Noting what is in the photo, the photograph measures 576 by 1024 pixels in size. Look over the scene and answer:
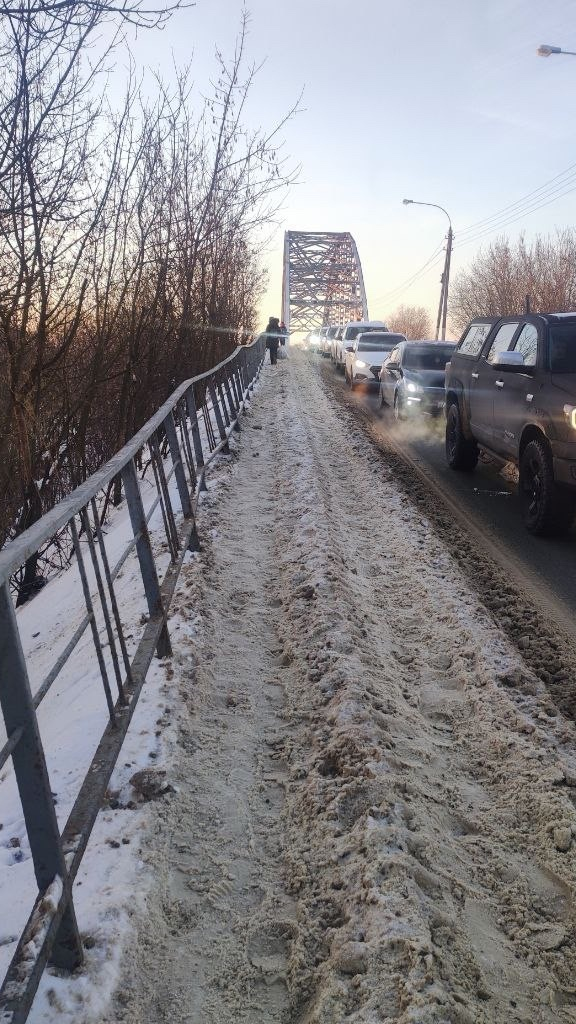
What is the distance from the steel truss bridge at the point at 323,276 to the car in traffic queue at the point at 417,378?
68.5 meters

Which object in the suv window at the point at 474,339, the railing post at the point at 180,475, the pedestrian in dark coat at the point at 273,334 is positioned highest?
the suv window at the point at 474,339

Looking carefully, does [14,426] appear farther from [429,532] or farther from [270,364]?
[270,364]

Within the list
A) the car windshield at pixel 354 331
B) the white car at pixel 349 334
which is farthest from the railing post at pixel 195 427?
the car windshield at pixel 354 331

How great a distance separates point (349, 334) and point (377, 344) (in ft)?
21.7

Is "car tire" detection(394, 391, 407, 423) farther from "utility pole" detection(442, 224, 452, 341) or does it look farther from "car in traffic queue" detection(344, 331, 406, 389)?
"utility pole" detection(442, 224, 452, 341)

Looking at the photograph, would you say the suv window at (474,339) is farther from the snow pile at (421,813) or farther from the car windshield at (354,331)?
the car windshield at (354,331)

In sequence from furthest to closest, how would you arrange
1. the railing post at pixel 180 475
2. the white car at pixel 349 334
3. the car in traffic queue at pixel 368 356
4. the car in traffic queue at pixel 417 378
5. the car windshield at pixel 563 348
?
the white car at pixel 349 334
the car in traffic queue at pixel 368 356
the car in traffic queue at pixel 417 378
the car windshield at pixel 563 348
the railing post at pixel 180 475

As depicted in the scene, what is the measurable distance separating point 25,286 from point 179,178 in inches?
170

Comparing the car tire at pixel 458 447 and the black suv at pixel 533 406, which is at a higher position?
the black suv at pixel 533 406

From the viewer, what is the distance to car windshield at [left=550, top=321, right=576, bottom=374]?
6.39 m

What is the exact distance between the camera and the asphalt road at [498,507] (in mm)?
5430

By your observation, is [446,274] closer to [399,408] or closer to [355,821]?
[399,408]

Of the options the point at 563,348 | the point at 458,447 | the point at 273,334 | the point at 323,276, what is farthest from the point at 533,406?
the point at 323,276

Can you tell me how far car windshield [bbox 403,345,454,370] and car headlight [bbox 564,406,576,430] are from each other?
7.73 meters
